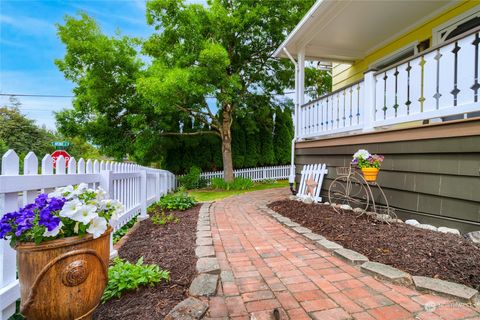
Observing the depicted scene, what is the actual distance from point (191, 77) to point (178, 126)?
137 inches

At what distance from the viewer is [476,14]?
3.97 meters

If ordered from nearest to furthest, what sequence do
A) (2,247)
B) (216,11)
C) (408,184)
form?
1. (2,247)
2. (408,184)
3. (216,11)

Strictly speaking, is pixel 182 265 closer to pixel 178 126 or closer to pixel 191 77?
pixel 191 77

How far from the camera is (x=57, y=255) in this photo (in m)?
1.21

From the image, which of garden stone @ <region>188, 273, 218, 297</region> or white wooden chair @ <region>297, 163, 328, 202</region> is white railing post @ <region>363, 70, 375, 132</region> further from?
garden stone @ <region>188, 273, 218, 297</region>

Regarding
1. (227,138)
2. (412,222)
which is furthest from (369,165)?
(227,138)

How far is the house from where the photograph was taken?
8.84ft

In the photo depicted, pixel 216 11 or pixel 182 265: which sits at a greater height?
pixel 216 11

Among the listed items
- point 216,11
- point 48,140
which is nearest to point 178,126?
point 216,11

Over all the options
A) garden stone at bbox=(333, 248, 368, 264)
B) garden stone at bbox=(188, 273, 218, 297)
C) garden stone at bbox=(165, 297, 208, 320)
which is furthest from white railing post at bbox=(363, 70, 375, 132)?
garden stone at bbox=(165, 297, 208, 320)

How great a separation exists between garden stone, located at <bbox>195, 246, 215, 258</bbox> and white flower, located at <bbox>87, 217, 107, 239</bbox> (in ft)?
4.21

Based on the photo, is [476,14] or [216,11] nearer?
[476,14]

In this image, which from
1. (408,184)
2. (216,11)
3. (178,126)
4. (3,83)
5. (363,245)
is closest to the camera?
(363,245)

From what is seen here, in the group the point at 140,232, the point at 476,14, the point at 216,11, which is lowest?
the point at 140,232
